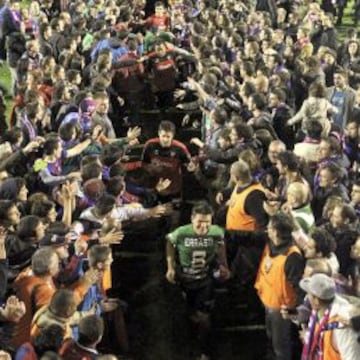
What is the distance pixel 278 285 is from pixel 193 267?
84 cm

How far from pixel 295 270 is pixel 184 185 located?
4.69m

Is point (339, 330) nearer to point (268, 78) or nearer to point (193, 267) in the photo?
point (193, 267)

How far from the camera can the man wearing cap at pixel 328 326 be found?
4.84 metres

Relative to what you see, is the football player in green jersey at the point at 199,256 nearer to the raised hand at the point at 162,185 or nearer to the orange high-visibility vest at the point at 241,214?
the orange high-visibility vest at the point at 241,214

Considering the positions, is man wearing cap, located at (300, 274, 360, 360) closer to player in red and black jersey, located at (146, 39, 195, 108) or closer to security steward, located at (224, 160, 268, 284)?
security steward, located at (224, 160, 268, 284)

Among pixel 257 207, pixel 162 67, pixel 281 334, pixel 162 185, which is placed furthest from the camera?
pixel 162 67

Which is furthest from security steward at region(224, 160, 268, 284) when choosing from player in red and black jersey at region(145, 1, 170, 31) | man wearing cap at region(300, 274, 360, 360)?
player in red and black jersey at region(145, 1, 170, 31)

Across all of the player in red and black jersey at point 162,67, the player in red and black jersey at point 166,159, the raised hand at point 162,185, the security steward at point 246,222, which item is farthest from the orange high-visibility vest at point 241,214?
the player in red and black jersey at point 162,67

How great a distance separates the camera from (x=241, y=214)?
22.3ft

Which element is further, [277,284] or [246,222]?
[246,222]

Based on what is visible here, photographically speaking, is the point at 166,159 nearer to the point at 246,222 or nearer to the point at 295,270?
the point at 246,222

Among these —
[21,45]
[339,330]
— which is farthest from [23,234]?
[21,45]

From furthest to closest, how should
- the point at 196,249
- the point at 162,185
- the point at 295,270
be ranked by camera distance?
the point at 162,185 → the point at 196,249 → the point at 295,270

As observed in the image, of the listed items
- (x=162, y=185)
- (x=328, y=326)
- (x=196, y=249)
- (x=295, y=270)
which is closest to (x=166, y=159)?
(x=162, y=185)
